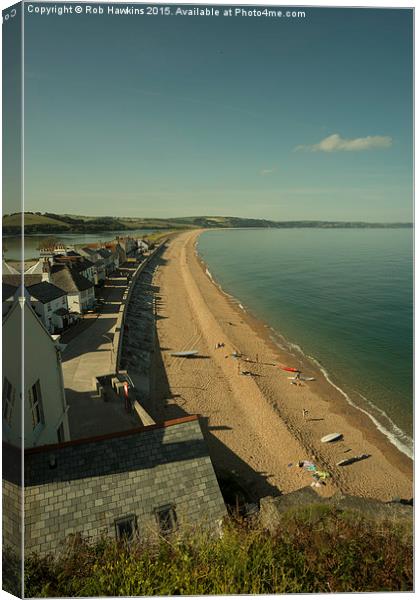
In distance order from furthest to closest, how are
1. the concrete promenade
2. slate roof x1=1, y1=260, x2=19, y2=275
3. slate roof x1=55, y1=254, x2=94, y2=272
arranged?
slate roof x1=55, y1=254, x2=94, y2=272 → the concrete promenade → slate roof x1=1, y1=260, x2=19, y2=275

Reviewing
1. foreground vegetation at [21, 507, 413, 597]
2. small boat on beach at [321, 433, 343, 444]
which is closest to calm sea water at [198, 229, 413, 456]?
small boat on beach at [321, 433, 343, 444]

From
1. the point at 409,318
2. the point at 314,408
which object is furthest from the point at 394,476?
the point at 409,318

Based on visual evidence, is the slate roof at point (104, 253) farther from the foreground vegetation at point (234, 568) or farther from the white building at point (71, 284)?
the foreground vegetation at point (234, 568)

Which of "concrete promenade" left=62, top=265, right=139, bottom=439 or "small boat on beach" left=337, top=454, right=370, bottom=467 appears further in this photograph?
"small boat on beach" left=337, top=454, right=370, bottom=467

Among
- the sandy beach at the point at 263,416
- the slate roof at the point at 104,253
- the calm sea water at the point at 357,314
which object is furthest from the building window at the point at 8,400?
the slate roof at the point at 104,253

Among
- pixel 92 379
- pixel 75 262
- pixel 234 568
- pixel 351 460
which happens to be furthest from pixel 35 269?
pixel 234 568

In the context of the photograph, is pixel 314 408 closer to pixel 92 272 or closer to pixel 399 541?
pixel 399 541

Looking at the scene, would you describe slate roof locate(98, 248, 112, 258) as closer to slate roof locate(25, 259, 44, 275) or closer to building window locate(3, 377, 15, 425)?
slate roof locate(25, 259, 44, 275)
